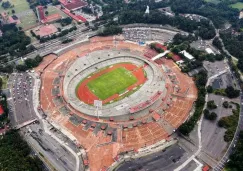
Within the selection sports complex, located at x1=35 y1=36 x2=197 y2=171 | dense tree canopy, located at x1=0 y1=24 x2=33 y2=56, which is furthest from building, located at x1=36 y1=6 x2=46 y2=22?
sports complex, located at x1=35 y1=36 x2=197 y2=171

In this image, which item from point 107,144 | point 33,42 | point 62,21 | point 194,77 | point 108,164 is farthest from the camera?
point 62,21

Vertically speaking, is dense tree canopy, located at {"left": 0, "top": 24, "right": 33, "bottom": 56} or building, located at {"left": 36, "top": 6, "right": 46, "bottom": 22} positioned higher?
building, located at {"left": 36, "top": 6, "right": 46, "bottom": 22}

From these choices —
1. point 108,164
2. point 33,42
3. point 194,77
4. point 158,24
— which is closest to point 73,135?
point 108,164

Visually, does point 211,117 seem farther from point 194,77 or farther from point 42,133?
point 42,133

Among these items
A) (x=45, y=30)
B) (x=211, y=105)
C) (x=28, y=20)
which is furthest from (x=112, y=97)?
(x=28, y=20)

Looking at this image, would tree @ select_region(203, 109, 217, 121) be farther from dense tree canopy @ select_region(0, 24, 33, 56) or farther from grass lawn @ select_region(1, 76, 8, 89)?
dense tree canopy @ select_region(0, 24, 33, 56)

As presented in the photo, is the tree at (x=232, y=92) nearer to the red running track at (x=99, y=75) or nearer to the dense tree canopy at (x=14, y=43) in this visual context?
the red running track at (x=99, y=75)

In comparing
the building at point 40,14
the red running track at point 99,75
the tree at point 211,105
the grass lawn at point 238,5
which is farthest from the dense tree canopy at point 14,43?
the grass lawn at point 238,5

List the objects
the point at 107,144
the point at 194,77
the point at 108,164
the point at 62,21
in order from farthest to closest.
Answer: the point at 62,21 < the point at 194,77 < the point at 107,144 < the point at 108,164
